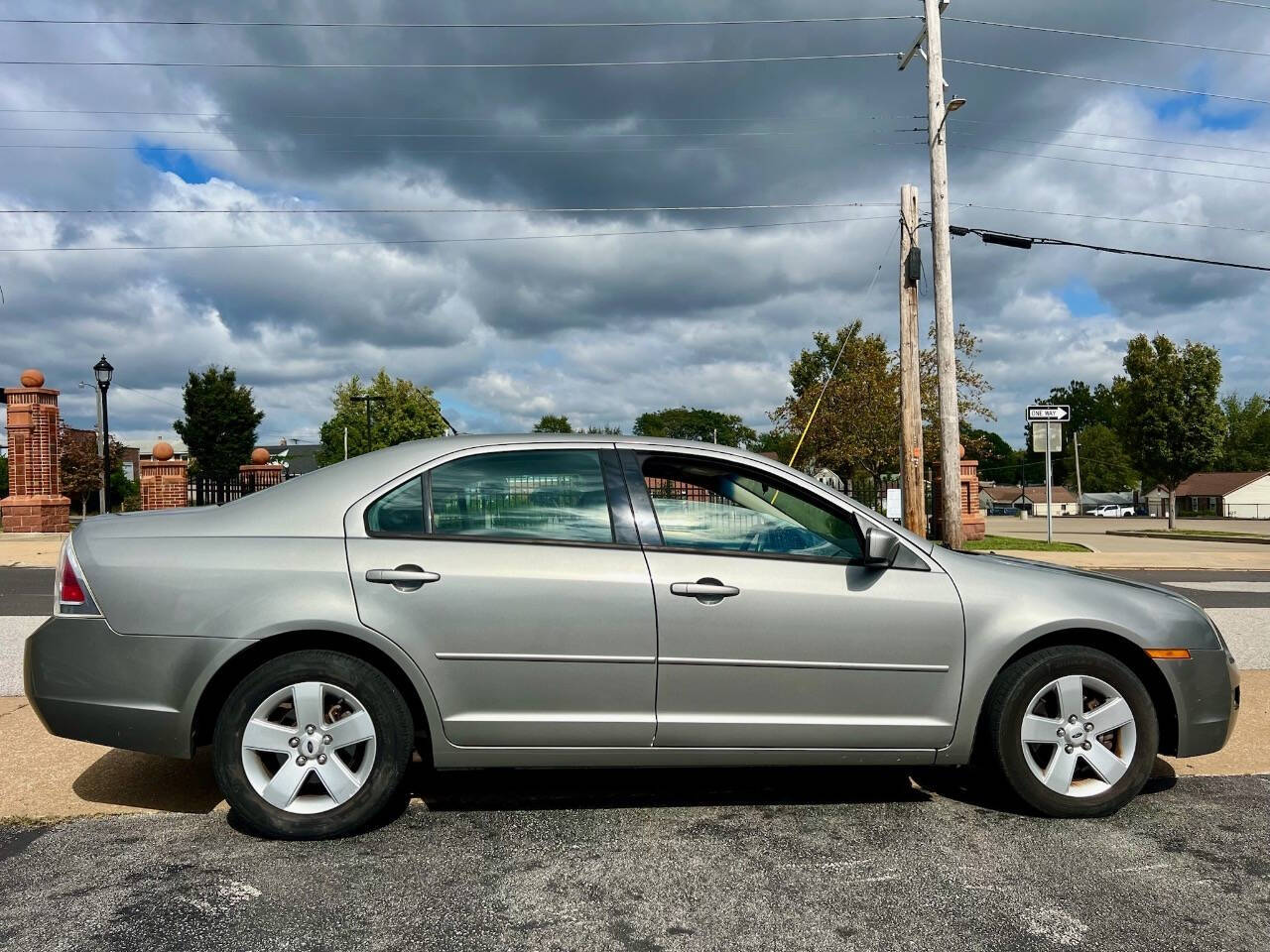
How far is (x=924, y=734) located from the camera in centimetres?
386

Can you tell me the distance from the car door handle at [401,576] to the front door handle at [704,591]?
94cm

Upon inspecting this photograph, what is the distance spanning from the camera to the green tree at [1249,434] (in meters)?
89.5

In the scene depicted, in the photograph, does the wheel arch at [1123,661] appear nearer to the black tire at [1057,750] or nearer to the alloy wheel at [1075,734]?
the black tire at [1057,750]

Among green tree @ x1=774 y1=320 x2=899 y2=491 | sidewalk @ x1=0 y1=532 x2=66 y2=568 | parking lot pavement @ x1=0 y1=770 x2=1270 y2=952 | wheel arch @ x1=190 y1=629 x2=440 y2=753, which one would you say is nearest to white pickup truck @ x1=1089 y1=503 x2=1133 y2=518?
green tree @ x1=774 y1=320 x2=899 y2=491

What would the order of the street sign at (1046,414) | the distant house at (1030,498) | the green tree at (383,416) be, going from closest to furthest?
the street sign at (1046,414), the green tree at (383,416), the distant house at (1030,498)

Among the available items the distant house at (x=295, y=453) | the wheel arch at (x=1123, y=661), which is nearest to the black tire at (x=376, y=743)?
the wheel arch at (x=1123, y=661)

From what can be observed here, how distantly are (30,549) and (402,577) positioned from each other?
22.9m

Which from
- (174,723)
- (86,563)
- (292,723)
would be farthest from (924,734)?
(86,563)

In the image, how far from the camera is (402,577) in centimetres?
373

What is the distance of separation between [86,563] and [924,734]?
3.37 meters

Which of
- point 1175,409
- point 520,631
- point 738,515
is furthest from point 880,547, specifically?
point 1175,409

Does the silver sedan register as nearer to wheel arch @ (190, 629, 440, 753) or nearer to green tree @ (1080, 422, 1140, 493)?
wheel arch @ (190, 629, 440, 753)

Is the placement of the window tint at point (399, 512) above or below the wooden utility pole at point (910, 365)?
below

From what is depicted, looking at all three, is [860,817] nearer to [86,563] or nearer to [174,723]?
[174,723]
